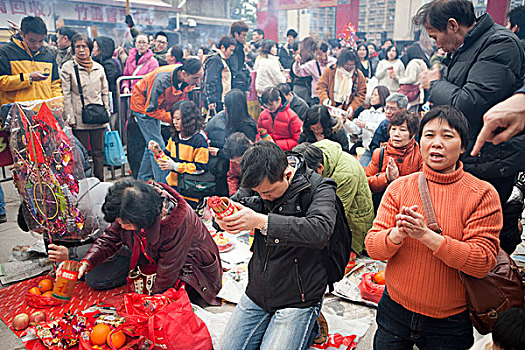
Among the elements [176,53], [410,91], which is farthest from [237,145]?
[410,91]

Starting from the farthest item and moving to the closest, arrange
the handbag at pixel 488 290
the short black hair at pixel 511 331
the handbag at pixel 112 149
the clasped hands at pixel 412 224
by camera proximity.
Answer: the handbag at pixel 112 149
the handbag at pixel 488 290
the clasped hands at pixel 412 224
the short black hair at pixel 511 331

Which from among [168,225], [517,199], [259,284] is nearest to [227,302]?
[168,225]

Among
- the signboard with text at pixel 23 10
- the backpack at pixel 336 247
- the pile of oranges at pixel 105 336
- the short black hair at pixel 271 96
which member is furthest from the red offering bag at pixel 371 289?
the signboard with text at pixel 23 10

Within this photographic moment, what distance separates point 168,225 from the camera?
9.05ft

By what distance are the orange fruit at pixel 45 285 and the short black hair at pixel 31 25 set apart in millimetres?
2529

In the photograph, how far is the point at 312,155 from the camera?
296 cm

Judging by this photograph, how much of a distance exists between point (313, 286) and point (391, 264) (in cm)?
47

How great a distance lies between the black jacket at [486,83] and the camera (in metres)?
2.20

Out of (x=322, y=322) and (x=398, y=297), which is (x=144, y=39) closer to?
(x=322, y=322)

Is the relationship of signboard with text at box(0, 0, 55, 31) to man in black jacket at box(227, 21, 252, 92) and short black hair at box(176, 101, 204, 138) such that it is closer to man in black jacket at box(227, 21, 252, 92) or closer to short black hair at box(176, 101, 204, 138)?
man in black jacket at box(227, 21, 252, 92)

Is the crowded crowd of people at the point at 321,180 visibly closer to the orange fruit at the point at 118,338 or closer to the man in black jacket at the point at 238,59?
the orange fruit at the point at 118,338

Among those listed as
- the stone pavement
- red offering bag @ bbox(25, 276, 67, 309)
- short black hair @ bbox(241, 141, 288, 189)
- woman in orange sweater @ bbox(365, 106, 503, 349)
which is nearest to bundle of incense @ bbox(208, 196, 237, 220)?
short black hair @ bbox(241, 141, 288, 189)

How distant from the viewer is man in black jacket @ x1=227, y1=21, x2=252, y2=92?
6117 mm

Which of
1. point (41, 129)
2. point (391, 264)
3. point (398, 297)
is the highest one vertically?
point (41, 129)
